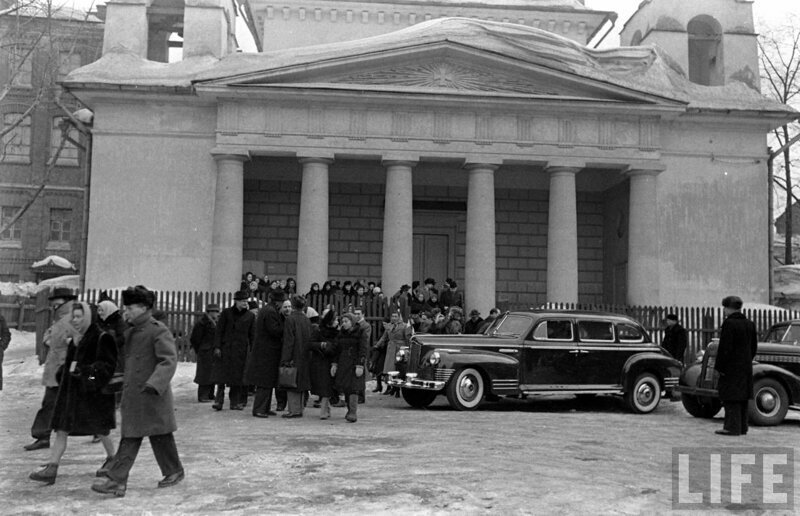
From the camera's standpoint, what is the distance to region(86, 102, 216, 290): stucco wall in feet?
84.9

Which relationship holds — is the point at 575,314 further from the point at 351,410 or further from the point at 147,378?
the point at 147,378

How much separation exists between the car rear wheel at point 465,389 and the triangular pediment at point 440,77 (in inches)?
524

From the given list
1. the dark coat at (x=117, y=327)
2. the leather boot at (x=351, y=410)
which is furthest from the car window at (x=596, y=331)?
the dark coat at (x=117, y=327)

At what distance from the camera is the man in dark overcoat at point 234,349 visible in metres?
13.4

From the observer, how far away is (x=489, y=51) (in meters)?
25.4

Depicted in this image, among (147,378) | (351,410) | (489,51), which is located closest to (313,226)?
(489,51)

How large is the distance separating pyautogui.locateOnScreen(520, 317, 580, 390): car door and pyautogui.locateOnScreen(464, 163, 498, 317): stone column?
10337mm

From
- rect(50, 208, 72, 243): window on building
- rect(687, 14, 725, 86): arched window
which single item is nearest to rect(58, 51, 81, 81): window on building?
rect(50, 208, 72, 243): window on building

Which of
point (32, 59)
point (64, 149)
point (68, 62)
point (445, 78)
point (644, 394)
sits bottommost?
point (644, 394)

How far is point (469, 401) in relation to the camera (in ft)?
46.0

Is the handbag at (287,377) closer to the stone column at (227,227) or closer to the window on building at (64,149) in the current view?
the stone column at (227,227)

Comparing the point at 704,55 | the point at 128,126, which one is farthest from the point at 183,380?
the point at 704,55

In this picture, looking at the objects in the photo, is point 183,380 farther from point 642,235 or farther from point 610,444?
point 642,235

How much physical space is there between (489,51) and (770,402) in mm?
15394
